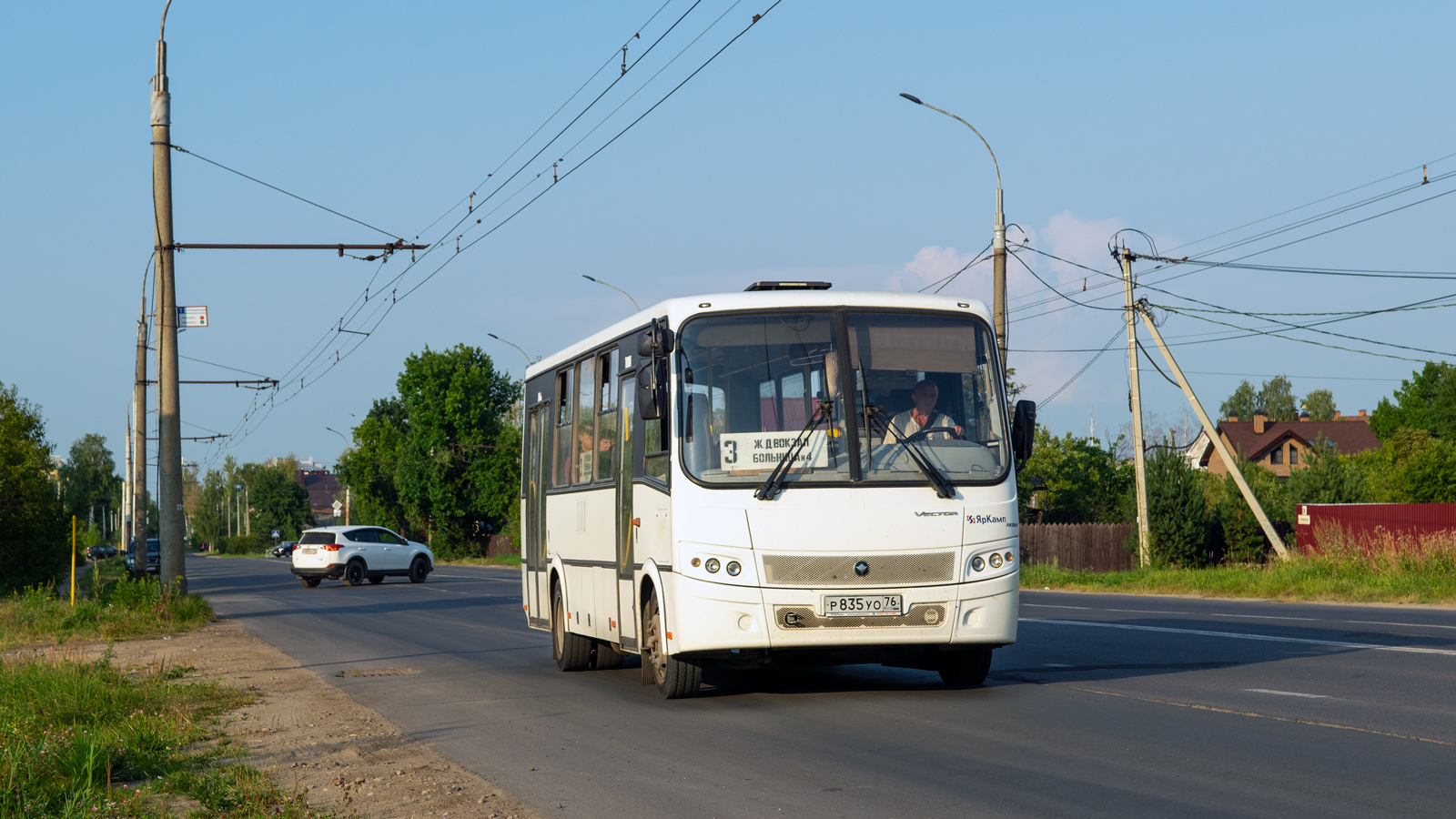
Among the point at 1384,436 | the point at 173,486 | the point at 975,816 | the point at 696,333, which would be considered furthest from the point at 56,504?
the point at 1384,436

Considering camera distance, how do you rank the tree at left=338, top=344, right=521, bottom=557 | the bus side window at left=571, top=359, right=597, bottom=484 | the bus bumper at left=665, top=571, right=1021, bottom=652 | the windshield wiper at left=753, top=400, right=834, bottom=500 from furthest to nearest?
the tree at left=338, top=344, right=521, bottom=557 → the bus side window at left=571, top=359, right=597, bottom=484 → the windshield wiper at left=753, top=400, right=834, bottom=500 → the bus bumper at left=665, top=571, right=1021, bottom=652

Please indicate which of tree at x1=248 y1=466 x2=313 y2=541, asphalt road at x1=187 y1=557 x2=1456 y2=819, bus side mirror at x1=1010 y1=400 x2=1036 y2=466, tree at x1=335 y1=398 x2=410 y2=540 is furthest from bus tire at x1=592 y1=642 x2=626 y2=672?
tree at x1=248 y1=466 x2=313 y2=541

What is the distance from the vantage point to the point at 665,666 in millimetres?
11031

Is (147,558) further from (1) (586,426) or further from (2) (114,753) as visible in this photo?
(2) (114,753)

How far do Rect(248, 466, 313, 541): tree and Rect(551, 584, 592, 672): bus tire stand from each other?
131209mm

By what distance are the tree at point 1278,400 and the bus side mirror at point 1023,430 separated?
159942mm

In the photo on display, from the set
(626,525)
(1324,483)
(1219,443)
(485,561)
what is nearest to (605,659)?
(626,525)

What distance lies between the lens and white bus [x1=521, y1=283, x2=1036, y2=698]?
10086 millimetres

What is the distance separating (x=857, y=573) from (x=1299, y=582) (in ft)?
68.1

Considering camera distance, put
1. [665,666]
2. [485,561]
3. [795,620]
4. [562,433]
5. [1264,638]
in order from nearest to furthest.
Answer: [795,620], [665,666], [562,433], [1264,638], [485,561]

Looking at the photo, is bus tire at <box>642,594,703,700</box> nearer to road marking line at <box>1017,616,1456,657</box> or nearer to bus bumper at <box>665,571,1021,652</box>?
bus bumper at <box>665,571,1021,652</box>

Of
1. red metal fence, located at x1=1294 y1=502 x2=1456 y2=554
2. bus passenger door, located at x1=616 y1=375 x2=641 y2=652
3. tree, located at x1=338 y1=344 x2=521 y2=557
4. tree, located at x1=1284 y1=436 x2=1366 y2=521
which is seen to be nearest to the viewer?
bus passenger door, located at x1=616 y1=375 x2=641 y2=652

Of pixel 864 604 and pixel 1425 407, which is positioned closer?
pixel 864 604

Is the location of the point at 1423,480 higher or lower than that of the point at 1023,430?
lower
